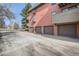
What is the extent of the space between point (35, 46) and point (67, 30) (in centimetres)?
127

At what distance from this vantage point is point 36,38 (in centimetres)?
483

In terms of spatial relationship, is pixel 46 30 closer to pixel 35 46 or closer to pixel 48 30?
pixel 48 30

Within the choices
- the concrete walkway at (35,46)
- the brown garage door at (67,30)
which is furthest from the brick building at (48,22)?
the concrete walkway at (35,46)

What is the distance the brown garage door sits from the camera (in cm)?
515

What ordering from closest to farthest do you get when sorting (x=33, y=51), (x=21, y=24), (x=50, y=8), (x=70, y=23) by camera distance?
(x=33, y=51) → (x=21, y=24) → (x=50, y=8) → (x=70, y=23)

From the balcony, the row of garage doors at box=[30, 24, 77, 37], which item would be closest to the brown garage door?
the row of garage doors at box=[30, 24, 77, 37]

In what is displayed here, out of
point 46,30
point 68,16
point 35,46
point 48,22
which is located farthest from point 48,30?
point 68,16

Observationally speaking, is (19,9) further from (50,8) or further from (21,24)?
(50,8)

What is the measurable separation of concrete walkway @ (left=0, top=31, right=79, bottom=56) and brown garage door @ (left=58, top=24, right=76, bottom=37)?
452 millimetres

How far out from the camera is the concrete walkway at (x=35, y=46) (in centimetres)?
431

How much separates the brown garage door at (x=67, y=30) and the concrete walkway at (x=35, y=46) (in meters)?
0.45

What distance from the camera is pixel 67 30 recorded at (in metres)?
5.30

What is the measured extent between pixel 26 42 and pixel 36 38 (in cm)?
34

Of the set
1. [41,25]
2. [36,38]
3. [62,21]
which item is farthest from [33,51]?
[62,21]
